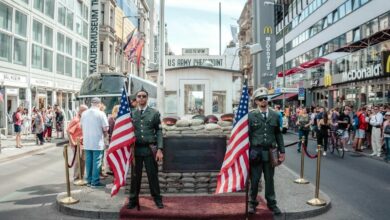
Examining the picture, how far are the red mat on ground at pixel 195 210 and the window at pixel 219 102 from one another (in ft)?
20.6

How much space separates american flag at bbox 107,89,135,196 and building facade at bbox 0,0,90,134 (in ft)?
40.7

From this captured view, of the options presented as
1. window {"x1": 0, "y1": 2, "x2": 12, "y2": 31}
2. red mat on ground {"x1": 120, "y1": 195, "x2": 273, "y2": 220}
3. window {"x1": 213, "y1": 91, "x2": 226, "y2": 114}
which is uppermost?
window {"x1": 0, "y1": 2, "x2": 12, "y2": 31}

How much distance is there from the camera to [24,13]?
24922mm

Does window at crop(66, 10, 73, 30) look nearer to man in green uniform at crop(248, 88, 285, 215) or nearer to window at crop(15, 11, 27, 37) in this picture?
window at crop(15, 11, 27, 37)

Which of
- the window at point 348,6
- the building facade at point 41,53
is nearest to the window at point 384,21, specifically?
the window at point 348,6

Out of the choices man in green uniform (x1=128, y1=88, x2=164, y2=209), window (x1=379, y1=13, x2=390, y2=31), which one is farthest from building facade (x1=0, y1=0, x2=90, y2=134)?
window (x1=379, y1=13, x2=390, y2=31)

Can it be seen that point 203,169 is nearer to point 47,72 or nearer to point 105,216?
point 105,216

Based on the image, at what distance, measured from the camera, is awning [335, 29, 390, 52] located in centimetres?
2076

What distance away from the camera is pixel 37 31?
2717 cm

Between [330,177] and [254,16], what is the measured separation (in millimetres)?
57732

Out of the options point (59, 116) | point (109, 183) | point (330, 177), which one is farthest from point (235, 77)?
point (59, 116)

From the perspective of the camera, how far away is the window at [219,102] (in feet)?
44.2

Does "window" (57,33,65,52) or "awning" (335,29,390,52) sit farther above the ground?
"window" (57,33,65,52)

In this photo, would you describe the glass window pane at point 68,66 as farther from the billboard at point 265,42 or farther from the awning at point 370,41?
the billboard at point 265,42
